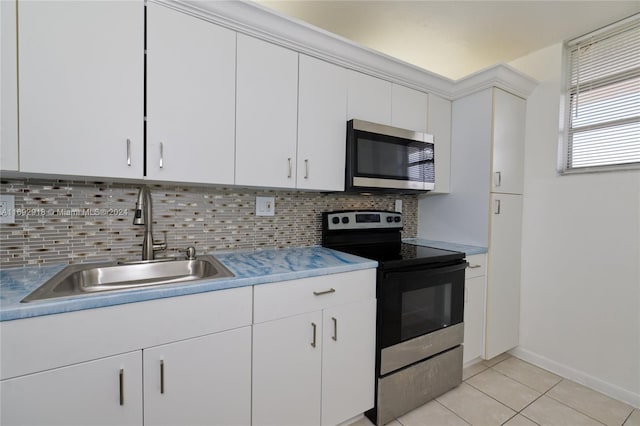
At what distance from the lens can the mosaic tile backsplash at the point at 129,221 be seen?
1270 mm

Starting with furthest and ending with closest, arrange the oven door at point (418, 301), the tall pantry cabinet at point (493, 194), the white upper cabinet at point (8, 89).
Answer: the tall pantry cabinet at point (493, 194) → the oven door at point (418, 301) → the white upper cabinet at point (8, 89)

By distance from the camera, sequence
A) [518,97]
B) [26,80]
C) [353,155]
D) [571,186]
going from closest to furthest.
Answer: [26,80] < [353,155] < [571,186] < [518,97]

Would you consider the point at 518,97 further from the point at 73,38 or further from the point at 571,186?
the point at 73,38

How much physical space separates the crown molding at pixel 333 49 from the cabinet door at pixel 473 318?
148 cm

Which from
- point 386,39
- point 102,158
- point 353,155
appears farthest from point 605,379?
point 102,158

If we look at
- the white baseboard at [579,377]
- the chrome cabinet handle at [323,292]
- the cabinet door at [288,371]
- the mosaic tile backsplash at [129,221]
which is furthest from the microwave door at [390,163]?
the white baseboard at [579,377]

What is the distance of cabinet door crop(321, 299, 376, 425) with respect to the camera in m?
1.42

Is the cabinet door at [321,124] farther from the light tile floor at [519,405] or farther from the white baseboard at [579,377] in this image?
the white baseboard at [579,377]

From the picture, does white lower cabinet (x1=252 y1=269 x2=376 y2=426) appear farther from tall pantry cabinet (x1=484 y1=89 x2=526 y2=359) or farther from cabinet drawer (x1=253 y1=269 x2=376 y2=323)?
tall pantry cabinet (x1=484 y1=89 x2=526 y2=359)

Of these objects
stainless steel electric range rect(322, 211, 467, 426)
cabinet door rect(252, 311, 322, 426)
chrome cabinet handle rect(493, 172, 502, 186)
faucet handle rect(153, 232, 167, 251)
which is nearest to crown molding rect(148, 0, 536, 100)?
chrome cabinet handle rect(493, 172, 502, 186)

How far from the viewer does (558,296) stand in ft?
6.93

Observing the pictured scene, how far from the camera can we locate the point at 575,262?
2029 mm

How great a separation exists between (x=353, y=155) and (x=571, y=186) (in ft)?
5.45

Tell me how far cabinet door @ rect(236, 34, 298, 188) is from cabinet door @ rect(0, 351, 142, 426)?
911mm
